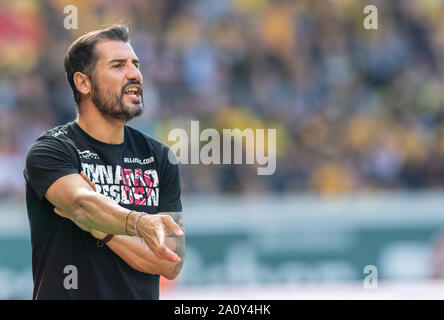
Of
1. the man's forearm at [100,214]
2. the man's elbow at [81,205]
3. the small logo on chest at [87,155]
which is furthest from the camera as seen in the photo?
the small logo on chest at [87,155]

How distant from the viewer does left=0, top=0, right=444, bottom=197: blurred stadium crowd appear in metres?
12.9

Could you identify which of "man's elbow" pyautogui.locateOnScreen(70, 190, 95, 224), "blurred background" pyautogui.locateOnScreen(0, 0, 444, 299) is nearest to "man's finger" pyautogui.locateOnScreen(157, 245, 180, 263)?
"man's elbow" pyautogui.locateOnScreen(70, 190, 95, 224)

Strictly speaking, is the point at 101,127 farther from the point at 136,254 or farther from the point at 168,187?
the point at 136,254

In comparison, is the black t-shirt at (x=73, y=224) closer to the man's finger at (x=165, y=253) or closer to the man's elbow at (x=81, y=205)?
the man's elbow at (x=81, y=205)

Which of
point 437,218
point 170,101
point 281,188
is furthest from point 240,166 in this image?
point 437,218

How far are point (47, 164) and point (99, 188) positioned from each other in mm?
302

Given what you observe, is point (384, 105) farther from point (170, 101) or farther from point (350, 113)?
point (170, 101)

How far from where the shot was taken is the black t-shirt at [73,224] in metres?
4.30

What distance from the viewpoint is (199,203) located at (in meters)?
11.9

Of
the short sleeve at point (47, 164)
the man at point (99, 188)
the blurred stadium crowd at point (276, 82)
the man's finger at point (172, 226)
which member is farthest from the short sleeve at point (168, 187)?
the blurred stadium crowd at point (276, 82)

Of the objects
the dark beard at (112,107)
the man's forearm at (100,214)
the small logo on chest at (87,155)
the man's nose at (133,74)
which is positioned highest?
the man's nose at (133,74)

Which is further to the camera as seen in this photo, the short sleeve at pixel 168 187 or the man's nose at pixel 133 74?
the short sleeve at pixel 168 187

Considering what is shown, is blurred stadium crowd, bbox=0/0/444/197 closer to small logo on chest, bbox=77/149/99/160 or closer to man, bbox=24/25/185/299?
man, bbox=24/25/185/299
